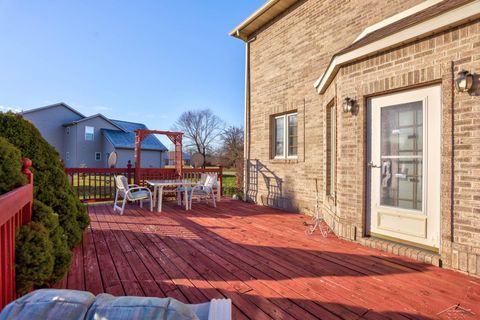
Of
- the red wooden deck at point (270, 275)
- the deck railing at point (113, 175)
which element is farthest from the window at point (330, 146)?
the deck railing at point (113, 175)

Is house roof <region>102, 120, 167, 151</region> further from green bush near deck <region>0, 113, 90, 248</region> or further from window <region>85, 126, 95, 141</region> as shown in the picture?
green bush near deck <region>0, 113, 90, 248</region>

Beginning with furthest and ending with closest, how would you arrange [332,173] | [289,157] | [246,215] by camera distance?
1. [289,157]
2. [246,215]
3. [332,173]

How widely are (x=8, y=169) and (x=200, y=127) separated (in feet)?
114

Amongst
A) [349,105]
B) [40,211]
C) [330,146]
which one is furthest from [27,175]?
[330,146]

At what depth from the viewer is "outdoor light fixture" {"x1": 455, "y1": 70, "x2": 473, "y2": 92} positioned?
276 centimetres

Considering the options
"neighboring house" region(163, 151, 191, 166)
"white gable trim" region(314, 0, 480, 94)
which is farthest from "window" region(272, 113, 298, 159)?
"neighboring house" region(163, 151, 191, 166)

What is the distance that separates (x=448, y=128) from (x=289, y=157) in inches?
155

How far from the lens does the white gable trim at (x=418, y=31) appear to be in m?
2.74

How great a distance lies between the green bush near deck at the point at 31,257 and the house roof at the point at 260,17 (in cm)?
688

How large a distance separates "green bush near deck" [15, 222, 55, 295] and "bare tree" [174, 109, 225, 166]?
32577 millimetres

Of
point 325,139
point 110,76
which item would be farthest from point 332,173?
point 110,76

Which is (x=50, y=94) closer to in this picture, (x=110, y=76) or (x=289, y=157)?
(x=110, y=76)

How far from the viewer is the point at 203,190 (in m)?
6.95

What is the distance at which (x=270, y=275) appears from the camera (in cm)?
279
